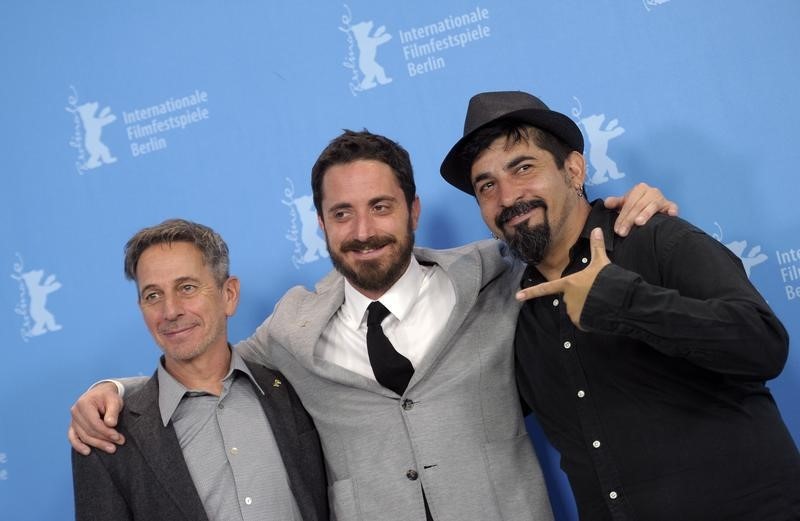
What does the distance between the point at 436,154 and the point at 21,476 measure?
1.93 metres

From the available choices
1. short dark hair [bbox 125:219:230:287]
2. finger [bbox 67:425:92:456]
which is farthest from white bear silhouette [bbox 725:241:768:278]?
finger [bbox 67:425:92:456]

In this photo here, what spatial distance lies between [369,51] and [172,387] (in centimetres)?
136

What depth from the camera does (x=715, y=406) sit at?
1.83m

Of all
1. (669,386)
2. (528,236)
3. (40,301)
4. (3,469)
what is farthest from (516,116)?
(3,469)

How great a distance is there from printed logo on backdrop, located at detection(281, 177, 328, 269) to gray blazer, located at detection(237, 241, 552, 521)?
56 centimetres

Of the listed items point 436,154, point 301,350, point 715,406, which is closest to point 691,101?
point 436,154

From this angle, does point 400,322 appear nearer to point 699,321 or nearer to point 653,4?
point 699,321

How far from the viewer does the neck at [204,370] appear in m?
2.21

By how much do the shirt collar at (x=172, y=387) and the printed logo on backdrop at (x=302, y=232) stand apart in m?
0.63

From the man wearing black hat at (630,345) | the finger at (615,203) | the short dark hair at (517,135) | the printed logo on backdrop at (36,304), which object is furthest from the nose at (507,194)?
the printed logo on backdrop at (36,304)

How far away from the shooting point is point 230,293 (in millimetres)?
2326

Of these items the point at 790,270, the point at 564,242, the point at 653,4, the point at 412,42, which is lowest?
the point at 790,270

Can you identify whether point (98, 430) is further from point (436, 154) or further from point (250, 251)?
point (436, 154)

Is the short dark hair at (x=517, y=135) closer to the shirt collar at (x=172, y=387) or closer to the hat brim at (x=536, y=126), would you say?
the hat brim at (x=536, y=126)
